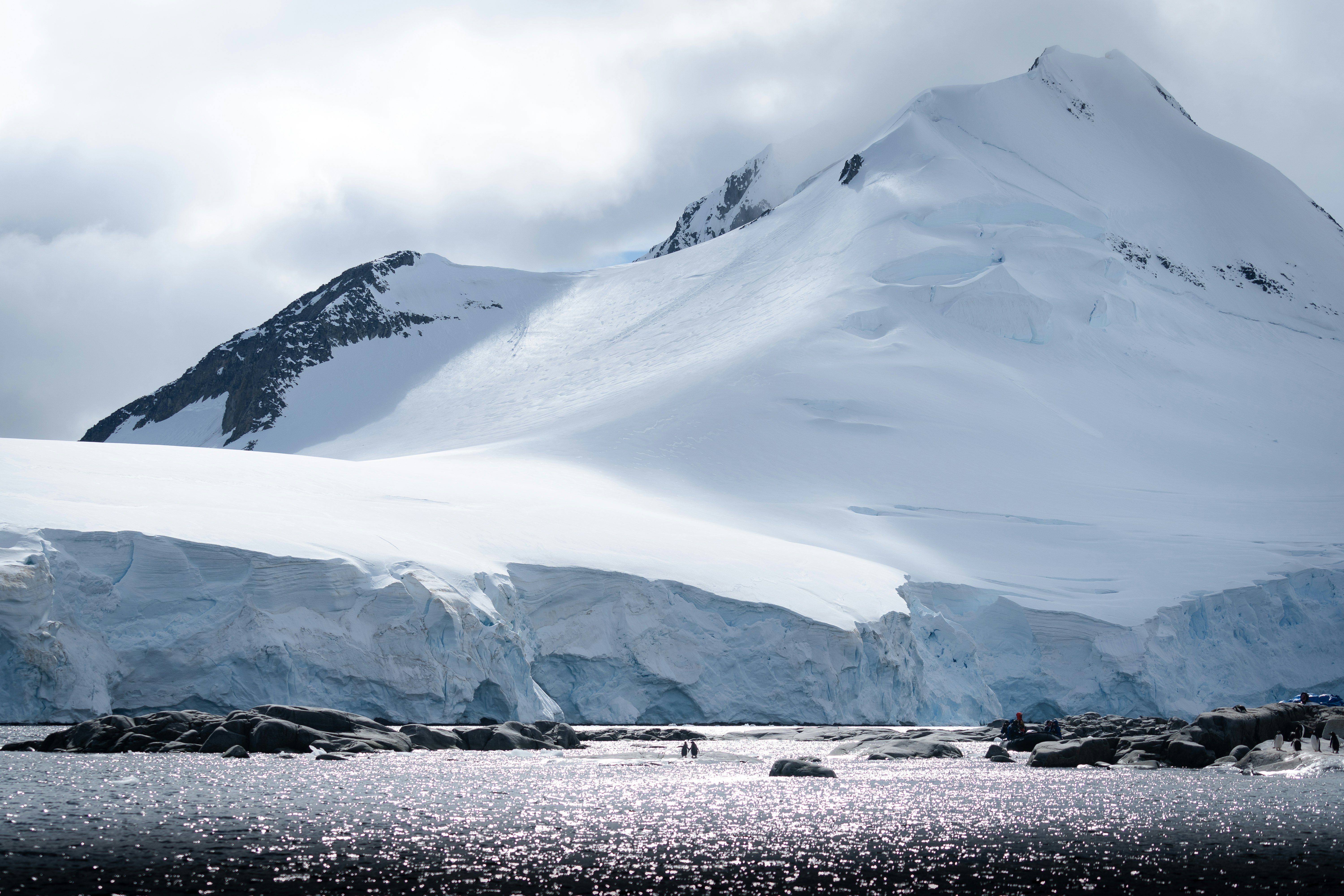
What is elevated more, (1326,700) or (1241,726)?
(1326,700)

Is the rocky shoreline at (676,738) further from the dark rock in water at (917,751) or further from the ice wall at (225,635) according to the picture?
the ice wall at (225,635)

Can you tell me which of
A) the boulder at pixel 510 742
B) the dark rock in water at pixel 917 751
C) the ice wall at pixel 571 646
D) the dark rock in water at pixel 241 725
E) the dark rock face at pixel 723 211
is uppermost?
the dark rock face at pixel 723 211

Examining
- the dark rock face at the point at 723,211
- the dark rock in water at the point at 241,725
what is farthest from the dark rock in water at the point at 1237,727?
the dark rock face at the point at 723,211

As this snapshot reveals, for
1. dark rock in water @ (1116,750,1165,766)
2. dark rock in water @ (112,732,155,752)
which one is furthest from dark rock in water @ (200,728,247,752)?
dark rock in water @ (1116,750,1165,766)

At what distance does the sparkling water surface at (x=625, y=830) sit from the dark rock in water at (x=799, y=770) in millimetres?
571

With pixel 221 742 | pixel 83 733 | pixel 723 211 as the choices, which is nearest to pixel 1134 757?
pixel 221 742

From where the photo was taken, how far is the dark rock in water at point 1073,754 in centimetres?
2638

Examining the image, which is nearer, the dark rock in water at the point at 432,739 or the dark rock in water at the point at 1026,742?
the dark rock in water at the point at 432,739

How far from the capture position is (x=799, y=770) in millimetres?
23422

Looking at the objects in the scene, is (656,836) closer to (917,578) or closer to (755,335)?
(917,578)

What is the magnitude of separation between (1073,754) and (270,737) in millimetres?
17026

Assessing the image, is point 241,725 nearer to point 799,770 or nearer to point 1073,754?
point 799,770

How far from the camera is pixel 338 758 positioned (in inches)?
889

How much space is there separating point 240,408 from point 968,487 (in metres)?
71.6
